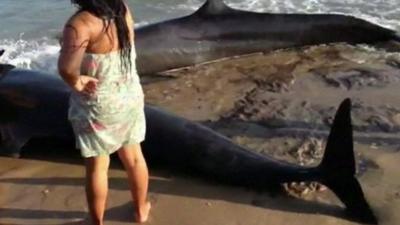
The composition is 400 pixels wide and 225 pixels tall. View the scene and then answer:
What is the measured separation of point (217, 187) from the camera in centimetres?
511

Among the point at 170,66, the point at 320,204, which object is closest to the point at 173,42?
the point at 170,66

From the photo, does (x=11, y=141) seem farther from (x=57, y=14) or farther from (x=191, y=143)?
(x=57, y=14)

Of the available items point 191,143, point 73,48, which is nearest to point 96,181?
point 73,48

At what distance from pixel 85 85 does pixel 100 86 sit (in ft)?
0.36

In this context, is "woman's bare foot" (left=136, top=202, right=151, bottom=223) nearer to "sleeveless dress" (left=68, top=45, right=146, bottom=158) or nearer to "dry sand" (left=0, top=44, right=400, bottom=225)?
"dry sand" (left=0, top=44, right=400, bottom=225)

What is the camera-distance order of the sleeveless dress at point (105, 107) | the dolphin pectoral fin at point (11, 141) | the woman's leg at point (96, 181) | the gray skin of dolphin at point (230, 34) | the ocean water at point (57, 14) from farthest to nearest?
1. the ocean water at point (57, 14)
2. the gray skin of dolphin at point (230, 34)
3. the dolphin pectoral fin at point (11, 141)
4. the woman's leg at point (96, 181)
5. the sleeveless dress at point (105, 107)

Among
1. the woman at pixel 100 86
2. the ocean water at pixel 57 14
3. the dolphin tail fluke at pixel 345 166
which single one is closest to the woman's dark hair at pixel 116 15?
the woman at pixel 100 86

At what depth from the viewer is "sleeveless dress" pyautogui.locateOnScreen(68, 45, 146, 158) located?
13.4ft

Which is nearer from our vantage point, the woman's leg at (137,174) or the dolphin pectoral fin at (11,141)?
the woman's leg at (137,174)

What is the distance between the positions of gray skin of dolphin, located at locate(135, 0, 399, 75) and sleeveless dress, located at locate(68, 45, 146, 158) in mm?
4005

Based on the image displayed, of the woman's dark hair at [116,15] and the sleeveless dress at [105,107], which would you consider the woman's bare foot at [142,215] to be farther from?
the woman's dark hair at [116,15]

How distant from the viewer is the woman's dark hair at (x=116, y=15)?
386cm

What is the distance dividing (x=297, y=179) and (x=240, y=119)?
1618mm

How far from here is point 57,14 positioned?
10.9m
